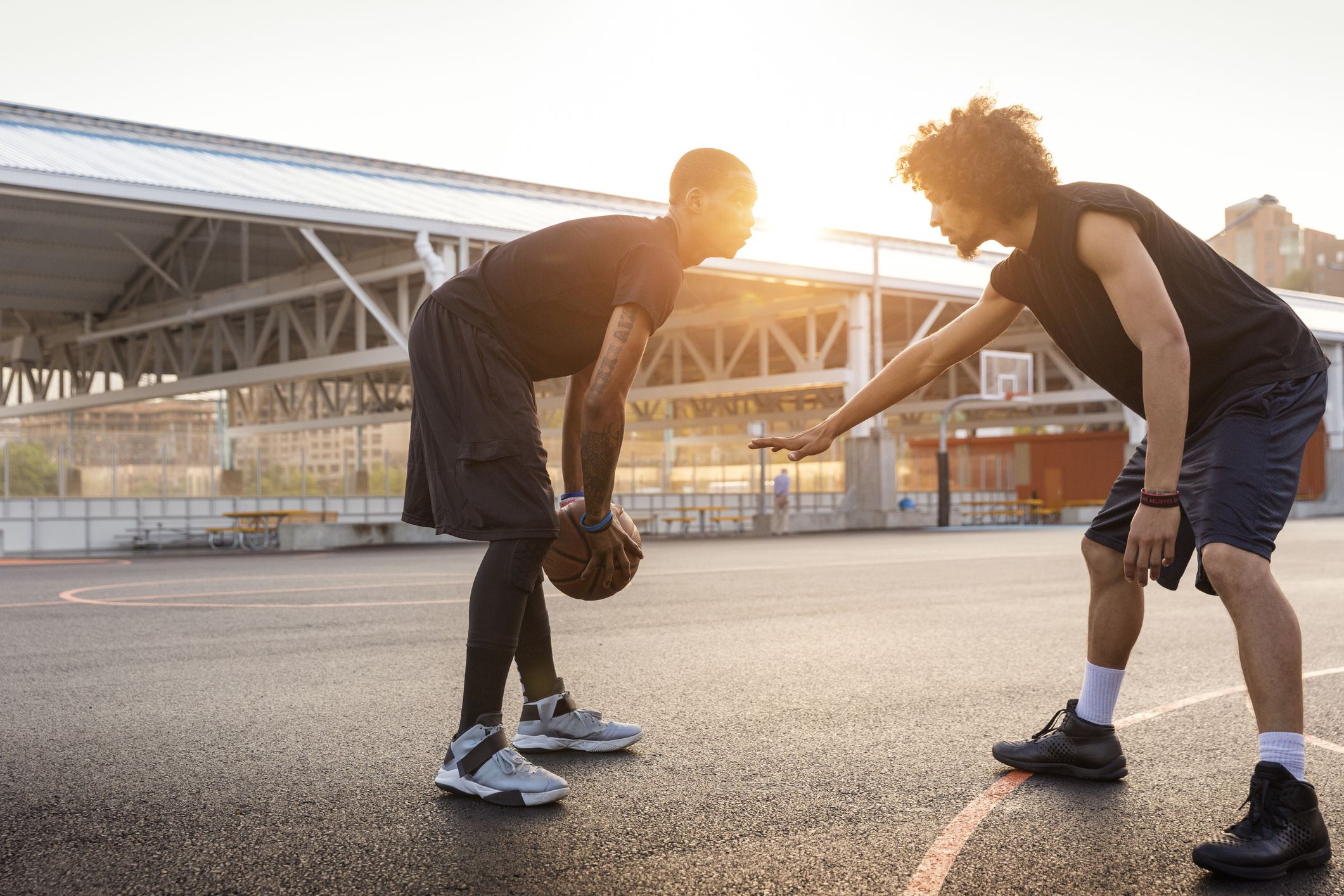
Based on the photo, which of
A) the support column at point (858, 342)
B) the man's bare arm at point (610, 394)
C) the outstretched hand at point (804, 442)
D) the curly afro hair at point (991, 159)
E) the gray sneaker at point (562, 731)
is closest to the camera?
the curly afro hair at point (991, 159)

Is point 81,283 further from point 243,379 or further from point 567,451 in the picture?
point 567,451

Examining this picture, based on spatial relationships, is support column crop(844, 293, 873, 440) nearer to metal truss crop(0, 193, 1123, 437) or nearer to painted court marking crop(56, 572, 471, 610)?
metal truss crop(0, 193, 1123, 437)

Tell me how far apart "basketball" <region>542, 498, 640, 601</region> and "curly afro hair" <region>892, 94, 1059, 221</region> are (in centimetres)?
142

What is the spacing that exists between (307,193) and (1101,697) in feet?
69.2

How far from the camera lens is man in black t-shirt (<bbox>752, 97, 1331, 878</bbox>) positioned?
2.97m

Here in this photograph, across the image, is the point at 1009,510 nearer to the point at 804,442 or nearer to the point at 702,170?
the point at 804,442

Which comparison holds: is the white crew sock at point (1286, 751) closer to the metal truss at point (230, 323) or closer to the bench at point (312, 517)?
the metal truss at point (230, 323)

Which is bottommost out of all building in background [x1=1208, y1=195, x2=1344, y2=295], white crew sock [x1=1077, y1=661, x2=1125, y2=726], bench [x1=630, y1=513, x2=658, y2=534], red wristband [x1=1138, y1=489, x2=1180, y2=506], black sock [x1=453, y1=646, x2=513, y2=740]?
bench [x1=630, y1=513, x2=658, y2=534]

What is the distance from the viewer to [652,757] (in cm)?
401

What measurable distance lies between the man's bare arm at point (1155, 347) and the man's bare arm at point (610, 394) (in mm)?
1264

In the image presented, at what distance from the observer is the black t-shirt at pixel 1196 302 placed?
3201 millimetres

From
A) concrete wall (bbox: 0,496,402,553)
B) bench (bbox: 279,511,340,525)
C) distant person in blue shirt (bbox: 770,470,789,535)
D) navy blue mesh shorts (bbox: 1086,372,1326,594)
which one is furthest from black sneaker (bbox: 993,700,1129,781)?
distant person in blue shirt (bbox: 770,470,789,535)

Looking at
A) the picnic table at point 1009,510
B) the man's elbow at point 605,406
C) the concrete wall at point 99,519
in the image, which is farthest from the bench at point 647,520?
the man's elbow at point 605,406

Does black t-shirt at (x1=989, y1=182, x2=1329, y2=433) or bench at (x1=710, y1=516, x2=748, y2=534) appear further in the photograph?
bench at (x1=710, y1=516, x2=748, y2=534)
